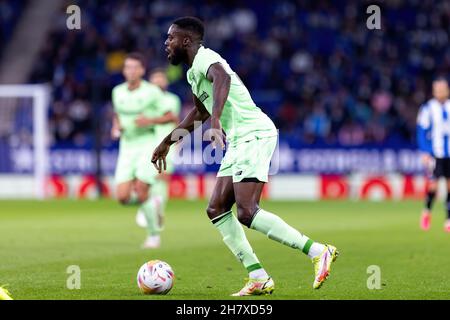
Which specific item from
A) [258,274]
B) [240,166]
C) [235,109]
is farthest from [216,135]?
[258,274]

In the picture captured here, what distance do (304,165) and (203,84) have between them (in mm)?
17978

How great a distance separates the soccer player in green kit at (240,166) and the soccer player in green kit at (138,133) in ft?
16.8

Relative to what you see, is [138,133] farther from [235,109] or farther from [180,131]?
[235,109]

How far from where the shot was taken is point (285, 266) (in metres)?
11.3

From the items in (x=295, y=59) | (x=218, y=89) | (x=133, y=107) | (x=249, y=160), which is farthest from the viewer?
(x=295, y=59)

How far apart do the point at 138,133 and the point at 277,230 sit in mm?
6059

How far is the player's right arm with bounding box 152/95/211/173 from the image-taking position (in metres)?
9.05

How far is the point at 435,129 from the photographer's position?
1722cm

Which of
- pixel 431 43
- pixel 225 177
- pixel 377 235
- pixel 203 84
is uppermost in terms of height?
pixel 431 43

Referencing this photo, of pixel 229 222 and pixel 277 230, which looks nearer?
pixel 277 230

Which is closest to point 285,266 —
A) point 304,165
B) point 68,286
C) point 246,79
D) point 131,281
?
point 131,281

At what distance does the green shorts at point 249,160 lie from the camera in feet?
28.3
